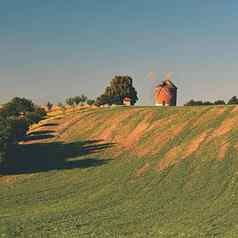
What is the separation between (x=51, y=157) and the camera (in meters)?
79.8

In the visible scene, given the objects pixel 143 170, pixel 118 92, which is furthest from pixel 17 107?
pixel 143 170

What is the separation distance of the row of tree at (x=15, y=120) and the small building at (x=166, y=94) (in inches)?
1524

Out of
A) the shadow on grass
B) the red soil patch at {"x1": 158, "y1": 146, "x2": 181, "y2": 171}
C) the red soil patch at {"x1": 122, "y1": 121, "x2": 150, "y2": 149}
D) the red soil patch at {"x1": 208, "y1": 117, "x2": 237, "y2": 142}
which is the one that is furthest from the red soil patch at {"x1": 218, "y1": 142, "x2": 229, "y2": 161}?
the shadow on grass

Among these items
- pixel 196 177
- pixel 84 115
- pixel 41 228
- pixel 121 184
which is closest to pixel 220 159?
pixel 196 177

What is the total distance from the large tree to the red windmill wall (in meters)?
14.3

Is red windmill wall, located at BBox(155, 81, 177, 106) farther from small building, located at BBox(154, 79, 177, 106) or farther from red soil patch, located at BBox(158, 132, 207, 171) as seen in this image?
red soil patch, located at BBox(158, 132, 207, 171)

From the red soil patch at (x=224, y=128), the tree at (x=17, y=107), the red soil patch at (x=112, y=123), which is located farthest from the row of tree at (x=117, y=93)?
the red soil patch at (x=224, y=128)

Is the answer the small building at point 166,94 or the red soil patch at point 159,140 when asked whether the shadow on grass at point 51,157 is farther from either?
the small building at point 166,94

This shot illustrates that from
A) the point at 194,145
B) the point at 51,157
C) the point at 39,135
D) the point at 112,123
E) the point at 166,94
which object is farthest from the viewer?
the point at 166,94

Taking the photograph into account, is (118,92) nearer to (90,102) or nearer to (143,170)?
(90,102)

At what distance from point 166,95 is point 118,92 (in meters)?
20.1

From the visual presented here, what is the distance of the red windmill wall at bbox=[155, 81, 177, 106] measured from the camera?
486 ft

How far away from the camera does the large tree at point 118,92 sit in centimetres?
16150

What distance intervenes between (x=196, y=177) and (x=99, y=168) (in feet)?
51.3
